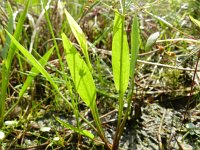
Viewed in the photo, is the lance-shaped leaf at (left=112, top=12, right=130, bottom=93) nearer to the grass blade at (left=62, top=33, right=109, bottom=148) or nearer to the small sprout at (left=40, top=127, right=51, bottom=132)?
the grass blade at (left=62, top=33, right=109, bottom=148)

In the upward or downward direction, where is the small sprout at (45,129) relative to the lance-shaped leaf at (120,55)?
downward

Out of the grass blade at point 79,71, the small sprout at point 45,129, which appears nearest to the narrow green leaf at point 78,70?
the grass blade at point 79,71

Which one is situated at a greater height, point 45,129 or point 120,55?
point 120,55

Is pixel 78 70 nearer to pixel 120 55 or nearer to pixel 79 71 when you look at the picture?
pixel 79 71

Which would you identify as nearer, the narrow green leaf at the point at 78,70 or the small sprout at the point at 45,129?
the narrow green leaf at the point at 78,70

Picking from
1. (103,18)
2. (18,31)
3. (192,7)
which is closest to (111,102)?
(18,31)

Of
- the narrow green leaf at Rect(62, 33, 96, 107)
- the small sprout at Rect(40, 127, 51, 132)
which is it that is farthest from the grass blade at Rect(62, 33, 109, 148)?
the small sprout at Rect(40, 127, 51, 132)

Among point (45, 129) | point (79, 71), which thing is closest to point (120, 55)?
point (79, 71)

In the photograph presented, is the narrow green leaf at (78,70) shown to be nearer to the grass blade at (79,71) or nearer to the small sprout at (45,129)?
the grass blade at (79,71)
